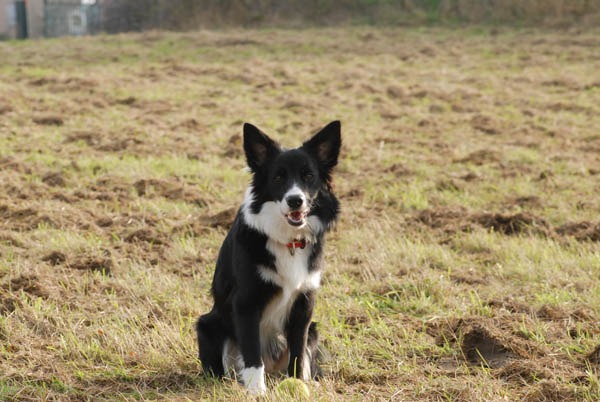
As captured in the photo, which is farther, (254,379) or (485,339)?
(485,339)

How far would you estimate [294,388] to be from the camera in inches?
136

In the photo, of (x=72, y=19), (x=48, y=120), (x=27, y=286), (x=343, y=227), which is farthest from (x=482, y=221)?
(x=72, y=19)

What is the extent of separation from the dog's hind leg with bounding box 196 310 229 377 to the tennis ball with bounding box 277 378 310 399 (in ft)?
1.43

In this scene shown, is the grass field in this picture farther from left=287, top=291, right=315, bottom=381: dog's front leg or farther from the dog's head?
the dog's head

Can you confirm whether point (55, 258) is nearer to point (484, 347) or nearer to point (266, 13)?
point (484, 347)

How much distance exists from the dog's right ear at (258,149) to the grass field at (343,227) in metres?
1.31

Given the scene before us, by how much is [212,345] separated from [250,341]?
33 cm

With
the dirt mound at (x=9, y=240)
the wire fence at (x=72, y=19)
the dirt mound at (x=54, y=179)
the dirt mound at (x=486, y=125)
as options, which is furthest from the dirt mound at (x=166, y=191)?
the wire fence at (x=72, y=19)

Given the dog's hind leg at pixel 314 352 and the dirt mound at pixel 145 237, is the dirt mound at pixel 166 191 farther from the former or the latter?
the dog's hind leg at pixel 314 352

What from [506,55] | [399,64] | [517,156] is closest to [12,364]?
[517,156]

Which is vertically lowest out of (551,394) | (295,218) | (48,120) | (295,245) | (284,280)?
(551,394)

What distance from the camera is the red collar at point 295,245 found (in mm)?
3698

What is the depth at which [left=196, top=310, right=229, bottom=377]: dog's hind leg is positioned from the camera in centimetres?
374

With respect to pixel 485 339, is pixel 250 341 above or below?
above
